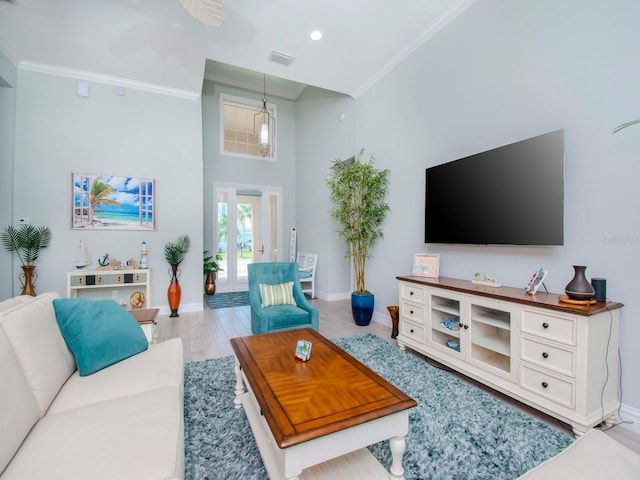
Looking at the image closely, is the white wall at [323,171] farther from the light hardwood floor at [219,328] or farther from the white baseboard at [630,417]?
the white baseboard at [630,417]

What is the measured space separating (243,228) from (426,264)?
14.8ft

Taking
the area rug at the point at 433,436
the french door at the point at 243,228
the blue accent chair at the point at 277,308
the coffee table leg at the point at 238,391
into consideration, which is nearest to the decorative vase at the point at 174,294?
the blue accent chair at the point at 277,308

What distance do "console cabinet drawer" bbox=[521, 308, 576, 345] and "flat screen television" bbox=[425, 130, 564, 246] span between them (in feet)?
1.87

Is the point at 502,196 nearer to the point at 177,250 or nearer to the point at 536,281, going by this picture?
the point at 536,281

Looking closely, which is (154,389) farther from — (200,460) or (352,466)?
(352,466)

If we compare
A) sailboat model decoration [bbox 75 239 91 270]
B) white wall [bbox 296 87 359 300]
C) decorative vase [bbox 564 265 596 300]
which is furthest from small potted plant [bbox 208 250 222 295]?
decorative vase [bbox 564 265 596 300]

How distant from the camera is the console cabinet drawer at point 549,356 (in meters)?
1.73

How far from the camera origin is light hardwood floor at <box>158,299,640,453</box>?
9.73ft

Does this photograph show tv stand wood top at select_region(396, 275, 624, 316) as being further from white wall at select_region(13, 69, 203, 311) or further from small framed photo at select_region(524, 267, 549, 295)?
white wall at select_region(13, 69, 203, 311)

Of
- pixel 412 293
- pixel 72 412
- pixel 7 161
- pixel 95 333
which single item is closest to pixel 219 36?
pixel 7 161

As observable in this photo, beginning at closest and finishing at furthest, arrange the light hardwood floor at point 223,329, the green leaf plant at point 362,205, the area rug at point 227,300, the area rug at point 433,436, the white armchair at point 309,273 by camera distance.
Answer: the area rug at point 433,436, the light hardwood floor at point 223,329, the green leaf plant at point 362,205, the area rug at point 227,300, the white armchair at point 309,273

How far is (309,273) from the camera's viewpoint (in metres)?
5.80

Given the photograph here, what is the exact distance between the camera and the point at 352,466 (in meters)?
1.39

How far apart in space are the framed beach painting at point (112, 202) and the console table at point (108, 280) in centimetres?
67
